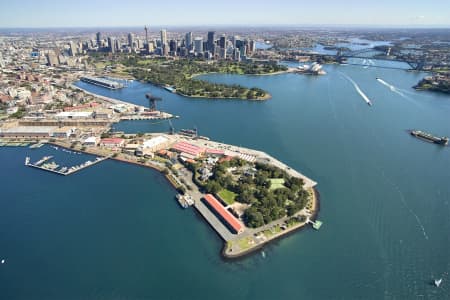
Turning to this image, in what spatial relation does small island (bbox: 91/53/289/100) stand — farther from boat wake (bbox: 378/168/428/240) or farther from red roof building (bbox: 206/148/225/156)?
boat wake (bbox: 378/168/428/240)

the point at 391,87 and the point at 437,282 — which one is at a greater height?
the point at 391,87

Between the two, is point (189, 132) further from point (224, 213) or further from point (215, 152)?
point (224, 213)

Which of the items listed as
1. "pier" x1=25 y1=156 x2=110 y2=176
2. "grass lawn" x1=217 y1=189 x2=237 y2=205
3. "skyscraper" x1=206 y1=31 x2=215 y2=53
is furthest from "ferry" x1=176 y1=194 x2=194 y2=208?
"skyscraper" x1=206 y1=31 x2=215 y2=53

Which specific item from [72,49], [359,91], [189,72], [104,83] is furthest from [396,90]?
[72,49]

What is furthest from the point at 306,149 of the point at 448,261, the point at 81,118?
the point at 81,118

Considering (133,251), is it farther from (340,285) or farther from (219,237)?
(340,285)

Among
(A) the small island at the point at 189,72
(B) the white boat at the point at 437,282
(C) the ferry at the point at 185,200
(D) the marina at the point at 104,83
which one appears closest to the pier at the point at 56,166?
(C) the ferry at the point at 185,200
